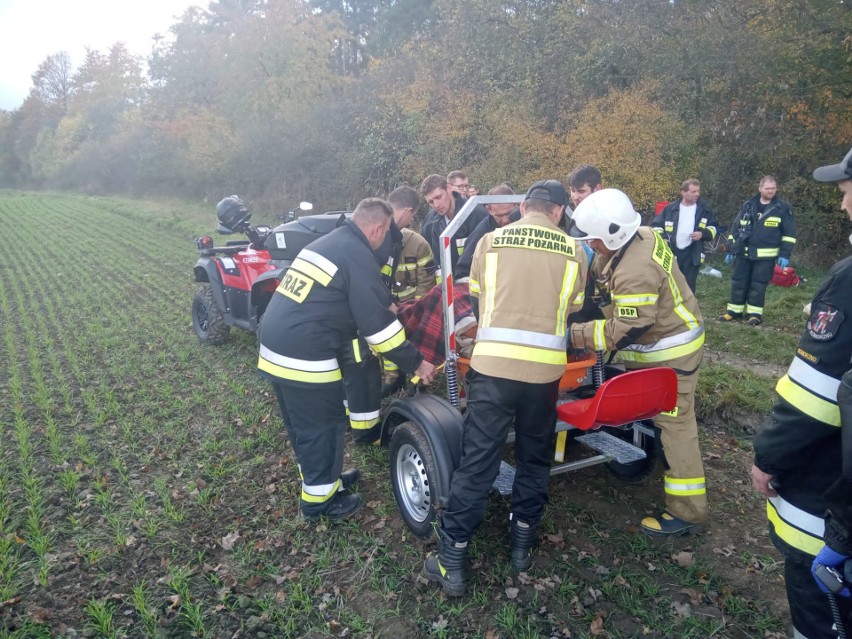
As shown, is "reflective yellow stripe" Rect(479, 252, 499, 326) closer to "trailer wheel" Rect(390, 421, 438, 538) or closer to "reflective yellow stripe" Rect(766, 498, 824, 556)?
"trailer wheel" Rect(390, 421, 438, 538)

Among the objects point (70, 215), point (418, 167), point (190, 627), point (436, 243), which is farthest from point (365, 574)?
point (70, 215)

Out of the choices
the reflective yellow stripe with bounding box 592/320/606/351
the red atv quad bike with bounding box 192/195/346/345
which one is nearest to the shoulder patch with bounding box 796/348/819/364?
the reflective yellow stripe with bounding box 592/320/606/351

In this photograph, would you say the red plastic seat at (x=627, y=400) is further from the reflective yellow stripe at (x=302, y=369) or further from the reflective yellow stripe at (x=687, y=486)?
the reflective yellow stripe at (x=302, y=369)

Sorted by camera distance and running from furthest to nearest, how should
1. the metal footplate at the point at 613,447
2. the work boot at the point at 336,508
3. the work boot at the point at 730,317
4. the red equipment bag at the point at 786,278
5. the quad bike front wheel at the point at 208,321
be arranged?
1. the red equipment bag at the point at 786,278
2. the work boot at the point at 730,317
3. the quad bike front wheel at the point at 208,321
4. the work boot at the point at 336,508
5. the metal footplate at the point at 613,447

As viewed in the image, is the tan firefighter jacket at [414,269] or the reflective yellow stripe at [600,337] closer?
the reflective yellow stripe at [600,337]

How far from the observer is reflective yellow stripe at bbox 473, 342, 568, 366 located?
2988 millimetres

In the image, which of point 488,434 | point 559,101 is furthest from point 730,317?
point 559,101

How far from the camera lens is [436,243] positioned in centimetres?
637

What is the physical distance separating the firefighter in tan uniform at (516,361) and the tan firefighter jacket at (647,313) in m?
0.26

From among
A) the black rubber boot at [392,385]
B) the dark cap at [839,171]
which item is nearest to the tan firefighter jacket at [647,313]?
the dark cap at [839,171]

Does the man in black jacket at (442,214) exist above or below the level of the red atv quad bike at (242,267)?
above

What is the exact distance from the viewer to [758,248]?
801cm

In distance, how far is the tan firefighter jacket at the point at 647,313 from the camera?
10.8 ft

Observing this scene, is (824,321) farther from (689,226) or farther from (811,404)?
(689,226)
